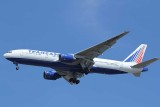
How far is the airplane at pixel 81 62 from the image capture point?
277 feet

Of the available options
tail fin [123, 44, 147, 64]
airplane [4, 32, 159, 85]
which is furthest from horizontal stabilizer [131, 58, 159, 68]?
tail fin [123, 44, 147, 64]

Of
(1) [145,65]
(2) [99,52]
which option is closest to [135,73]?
(1) [145,65]

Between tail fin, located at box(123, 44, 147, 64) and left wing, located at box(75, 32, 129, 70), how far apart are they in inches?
368

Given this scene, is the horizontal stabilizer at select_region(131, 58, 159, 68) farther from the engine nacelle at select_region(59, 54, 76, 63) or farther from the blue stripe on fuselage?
the engine nacelle at select_region(59, 54, 76, 63)

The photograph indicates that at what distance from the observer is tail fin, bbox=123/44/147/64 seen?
9469cm

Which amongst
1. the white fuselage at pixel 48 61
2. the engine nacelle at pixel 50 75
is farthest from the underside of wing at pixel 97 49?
the engine nacelle at pixel 50 75

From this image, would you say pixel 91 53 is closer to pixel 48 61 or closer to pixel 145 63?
pixel 48 61

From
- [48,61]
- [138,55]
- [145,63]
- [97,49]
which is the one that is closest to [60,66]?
→ [48,61]

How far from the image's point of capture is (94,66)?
88.4 m

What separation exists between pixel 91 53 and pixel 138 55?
535 inches

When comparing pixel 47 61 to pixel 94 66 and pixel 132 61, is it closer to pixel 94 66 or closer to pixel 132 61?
pixel 94 66

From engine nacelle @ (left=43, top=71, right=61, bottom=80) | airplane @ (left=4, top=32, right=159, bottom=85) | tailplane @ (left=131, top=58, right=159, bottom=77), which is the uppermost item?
engine nacelle @ (left=43, top=71, right=61, bottom=80)

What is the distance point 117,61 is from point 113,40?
1058cm

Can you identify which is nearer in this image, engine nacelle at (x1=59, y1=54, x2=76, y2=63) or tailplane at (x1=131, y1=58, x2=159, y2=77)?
engine nacelle at (x1=59, y1=54, x2=76, y2=63)
